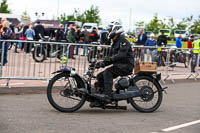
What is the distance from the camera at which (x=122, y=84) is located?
9781 millimetres

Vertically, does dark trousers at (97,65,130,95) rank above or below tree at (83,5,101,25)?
below

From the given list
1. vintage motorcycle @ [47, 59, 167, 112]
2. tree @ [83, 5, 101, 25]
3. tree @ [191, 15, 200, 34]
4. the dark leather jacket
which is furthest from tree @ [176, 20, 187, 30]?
the dark leather jacket

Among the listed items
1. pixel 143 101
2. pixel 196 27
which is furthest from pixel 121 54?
pixel 196 27

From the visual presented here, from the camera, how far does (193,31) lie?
82312mm

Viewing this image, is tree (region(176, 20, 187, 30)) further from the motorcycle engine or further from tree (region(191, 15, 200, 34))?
the motorcycle engine

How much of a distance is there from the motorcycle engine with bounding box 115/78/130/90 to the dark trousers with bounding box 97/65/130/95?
0.11 meters

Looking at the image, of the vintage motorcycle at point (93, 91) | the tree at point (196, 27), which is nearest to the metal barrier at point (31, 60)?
the vintage motorcycle at point (93, 91)

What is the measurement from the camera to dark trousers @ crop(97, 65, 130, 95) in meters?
9.57

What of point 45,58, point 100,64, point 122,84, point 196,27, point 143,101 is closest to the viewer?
point 100,64

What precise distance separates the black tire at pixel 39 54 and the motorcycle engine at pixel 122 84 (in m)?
4.03

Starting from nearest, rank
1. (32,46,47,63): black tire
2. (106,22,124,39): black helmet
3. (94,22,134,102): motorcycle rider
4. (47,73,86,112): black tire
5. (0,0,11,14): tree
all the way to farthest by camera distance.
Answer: (47,73,86,112): black tire → (94,22,134,102): motorcycle rider → (106,22,124,39): black helmet → (32,46,47,63): black tire → (0,0,11,14): tree

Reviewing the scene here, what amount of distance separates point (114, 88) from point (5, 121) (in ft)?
8.27

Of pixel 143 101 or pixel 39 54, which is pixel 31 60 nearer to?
pixel 39 54

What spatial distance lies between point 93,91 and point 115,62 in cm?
72
